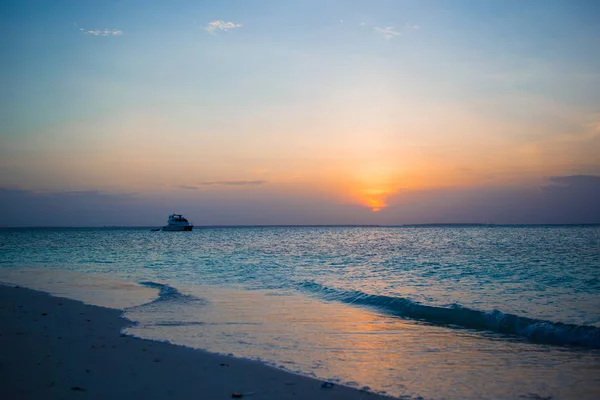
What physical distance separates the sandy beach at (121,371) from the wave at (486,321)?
280 inches

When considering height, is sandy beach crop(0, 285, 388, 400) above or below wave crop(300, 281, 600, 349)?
above

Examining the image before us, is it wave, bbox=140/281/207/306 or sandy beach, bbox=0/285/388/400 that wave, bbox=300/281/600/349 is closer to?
wave, bbox=140/281/207/306

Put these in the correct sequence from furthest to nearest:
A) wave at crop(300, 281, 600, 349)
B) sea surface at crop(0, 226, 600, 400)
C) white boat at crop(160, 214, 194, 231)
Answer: white boat at crop(160, 214, 194, 231)
wave at crop(300, 281, 600, 349)
sea surface at crop(0, 226, 600, 400)

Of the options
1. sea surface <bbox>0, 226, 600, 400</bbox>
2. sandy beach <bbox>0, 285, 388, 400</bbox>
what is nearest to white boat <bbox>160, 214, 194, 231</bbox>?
sea surface <bbox>0, 226, 600, 400</bbox>

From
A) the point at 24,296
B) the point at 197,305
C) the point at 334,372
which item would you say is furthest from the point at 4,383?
the point at 24,296

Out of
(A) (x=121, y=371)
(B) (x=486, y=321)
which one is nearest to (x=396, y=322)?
(B) (x=486, y=321)

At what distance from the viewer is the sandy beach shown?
20.9ft

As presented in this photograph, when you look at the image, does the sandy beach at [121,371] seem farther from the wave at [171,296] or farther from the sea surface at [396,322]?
the wave at [171,296]

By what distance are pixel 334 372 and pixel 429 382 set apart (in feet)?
5.51

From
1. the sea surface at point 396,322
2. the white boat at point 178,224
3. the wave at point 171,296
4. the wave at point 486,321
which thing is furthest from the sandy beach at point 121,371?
the white boat at point 178,224

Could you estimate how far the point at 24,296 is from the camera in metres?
15.9

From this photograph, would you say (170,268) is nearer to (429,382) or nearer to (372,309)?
(372,309)

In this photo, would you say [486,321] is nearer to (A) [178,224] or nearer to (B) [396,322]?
(B) [396,322]

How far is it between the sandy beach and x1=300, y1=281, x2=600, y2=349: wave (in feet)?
23.3
